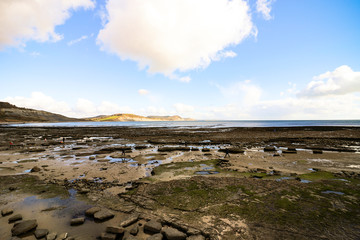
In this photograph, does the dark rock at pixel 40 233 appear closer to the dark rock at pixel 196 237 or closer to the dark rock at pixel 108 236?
the dark rock at pixel 108 236

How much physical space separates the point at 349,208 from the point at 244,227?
4.41 m

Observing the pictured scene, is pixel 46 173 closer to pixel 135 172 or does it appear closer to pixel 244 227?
pixel 135 172

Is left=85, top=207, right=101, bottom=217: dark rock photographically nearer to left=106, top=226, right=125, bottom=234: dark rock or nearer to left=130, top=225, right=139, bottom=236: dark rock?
left=106, top=226, right=125, bottom=234: dark rock

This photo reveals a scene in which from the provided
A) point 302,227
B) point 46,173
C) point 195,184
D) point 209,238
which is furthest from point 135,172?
point 302,227

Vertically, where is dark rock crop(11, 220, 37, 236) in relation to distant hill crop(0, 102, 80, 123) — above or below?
below

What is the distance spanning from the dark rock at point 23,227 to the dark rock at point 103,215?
181 cm

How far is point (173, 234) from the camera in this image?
4.88 meters

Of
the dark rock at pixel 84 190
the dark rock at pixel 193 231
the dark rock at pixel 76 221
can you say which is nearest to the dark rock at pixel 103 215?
the dark rock at pixel 76 221

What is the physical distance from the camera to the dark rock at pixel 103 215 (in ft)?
19.0

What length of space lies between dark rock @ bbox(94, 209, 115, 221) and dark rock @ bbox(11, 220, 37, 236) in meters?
1.81

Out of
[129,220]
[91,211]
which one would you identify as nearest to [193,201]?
[129,220]

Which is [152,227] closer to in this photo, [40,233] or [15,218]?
[40,233]

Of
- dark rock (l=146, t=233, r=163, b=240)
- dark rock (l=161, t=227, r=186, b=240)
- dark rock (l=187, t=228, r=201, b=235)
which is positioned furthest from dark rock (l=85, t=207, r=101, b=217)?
→ dark rock (l=187, t=228, r=201, b=235)

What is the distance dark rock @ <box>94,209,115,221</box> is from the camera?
19.0 ft
